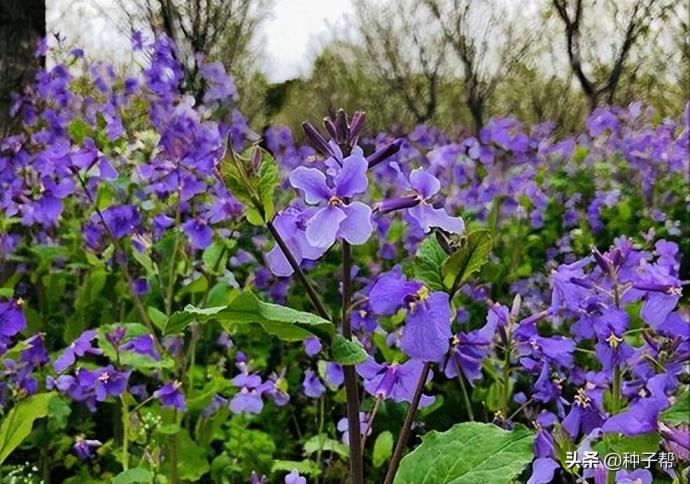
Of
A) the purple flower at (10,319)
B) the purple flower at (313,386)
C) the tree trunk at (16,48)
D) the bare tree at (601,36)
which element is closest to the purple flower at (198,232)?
the purple flower at (313,386)

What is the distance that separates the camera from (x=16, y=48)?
3.99 meters

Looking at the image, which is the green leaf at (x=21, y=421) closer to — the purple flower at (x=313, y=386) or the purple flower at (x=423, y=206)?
the purple flower at (x=313, y=386)

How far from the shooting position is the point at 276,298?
3.01 metres

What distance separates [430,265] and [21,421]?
44.3 inches

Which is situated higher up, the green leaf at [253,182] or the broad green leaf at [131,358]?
the green leaf at [253,182]

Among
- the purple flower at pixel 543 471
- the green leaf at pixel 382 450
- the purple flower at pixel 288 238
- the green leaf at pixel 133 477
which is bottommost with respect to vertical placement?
the green leaf at pixel 382 450

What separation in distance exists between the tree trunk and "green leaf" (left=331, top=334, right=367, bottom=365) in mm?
Answer: 3290

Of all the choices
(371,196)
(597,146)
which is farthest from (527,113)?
(371,196)

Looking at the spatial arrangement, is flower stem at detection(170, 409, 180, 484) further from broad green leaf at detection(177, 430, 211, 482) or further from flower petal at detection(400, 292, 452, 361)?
flower petal at detection(400, 292, 452, 361)

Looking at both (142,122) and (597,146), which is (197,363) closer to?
(142,122)

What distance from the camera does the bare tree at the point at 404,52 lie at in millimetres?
20141

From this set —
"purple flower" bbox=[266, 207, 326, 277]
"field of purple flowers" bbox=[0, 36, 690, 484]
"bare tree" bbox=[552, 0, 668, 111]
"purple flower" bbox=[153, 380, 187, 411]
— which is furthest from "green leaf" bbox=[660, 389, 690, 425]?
"bare tree" bbox=[552, 0, 668, 111]

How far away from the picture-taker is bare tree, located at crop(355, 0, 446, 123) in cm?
2014

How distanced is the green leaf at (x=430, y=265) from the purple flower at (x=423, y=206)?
36 mm
